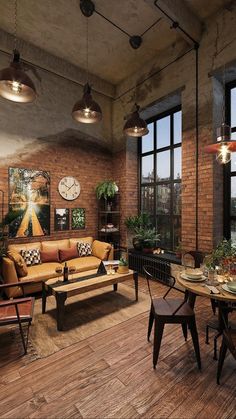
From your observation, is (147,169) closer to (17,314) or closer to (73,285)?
(73,285)

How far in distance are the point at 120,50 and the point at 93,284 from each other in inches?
194

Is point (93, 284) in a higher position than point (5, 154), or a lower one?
lower

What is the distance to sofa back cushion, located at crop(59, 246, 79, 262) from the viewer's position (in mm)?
4613

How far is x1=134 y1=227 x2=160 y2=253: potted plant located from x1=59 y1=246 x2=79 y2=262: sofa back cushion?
5.01ft

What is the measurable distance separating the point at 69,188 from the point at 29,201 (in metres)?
1.03

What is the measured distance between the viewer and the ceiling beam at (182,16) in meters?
3.46

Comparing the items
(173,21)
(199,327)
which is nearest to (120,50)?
(173,21)

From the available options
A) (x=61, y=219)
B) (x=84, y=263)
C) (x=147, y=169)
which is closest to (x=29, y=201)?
(x=61, y=219)

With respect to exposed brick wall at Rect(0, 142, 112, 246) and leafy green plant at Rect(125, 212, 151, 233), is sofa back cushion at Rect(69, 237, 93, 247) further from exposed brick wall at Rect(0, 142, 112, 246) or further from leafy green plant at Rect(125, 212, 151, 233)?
leafy green plant at Rect(125, 212, 151, 233)

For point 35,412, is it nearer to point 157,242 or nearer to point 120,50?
point 157,242

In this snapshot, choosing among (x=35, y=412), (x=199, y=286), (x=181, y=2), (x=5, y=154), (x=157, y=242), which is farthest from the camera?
(x=157, y=242)

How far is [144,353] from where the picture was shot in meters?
2.35

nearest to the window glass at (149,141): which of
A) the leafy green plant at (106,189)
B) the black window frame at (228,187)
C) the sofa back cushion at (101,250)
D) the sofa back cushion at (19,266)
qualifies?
the leafy green plant at (106,189)

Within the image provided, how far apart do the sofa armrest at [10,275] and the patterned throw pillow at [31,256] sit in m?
0.59
